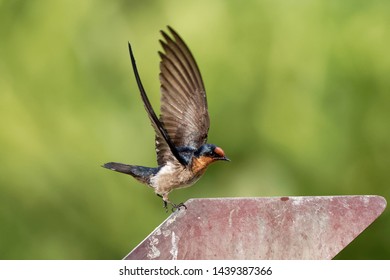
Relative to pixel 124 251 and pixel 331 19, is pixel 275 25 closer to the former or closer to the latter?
pixel 331 19

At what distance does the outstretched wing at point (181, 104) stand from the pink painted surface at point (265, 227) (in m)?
0.33

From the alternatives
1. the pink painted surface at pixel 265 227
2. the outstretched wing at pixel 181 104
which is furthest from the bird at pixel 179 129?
the pink painted surface at pixel 265 227

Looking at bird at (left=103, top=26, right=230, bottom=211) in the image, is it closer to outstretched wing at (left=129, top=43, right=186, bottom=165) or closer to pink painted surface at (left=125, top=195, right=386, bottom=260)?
outstretched wing at (left=129, top=43, right=186, bottom=165)

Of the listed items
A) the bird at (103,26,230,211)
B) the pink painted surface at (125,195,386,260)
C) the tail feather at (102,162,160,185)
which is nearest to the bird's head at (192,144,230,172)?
the bird at (103,26,230,211)

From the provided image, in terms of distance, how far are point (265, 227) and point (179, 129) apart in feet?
1.52

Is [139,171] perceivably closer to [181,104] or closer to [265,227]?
[181,104]

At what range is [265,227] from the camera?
1011 mm

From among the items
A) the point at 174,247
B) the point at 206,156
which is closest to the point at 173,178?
the point at 206,156

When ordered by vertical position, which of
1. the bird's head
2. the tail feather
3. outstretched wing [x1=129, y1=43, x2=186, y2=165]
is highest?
outstretched wing [x1=129, y1=43, x2=186, y2=165]

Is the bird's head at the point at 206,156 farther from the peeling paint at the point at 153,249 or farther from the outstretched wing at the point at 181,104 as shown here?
the peeling paint at the point at 153,249

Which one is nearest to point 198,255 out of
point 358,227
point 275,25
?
point 358,227

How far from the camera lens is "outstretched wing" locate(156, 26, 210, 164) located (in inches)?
52.7

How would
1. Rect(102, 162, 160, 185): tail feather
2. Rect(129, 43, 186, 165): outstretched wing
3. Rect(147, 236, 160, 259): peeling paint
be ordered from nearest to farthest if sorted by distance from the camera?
Rect(147, 236, 160, 259): peeling paint → Rect(129, 43, 186, 165): outstretched wing → Rect(102, 162, 160, 185): tail feather

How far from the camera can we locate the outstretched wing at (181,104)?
1.34 meters
